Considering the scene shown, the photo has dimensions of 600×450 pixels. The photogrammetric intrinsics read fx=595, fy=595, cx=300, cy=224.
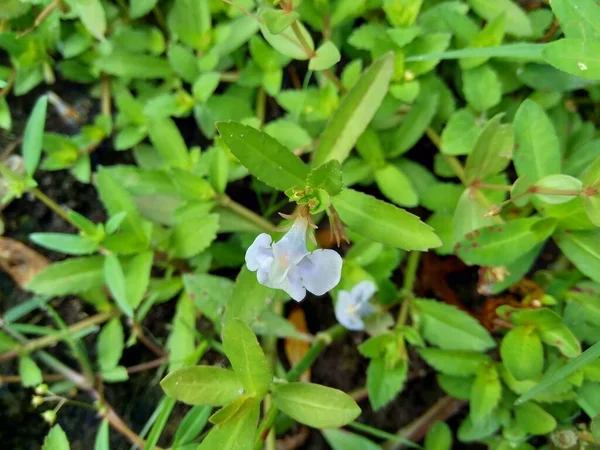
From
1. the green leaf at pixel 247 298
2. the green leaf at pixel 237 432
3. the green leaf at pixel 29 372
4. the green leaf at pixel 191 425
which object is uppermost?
the green leaf at pixel 247 298

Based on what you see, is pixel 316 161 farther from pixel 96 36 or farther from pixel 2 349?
pixel 2 349

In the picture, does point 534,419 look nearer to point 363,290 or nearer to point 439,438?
point 439,438

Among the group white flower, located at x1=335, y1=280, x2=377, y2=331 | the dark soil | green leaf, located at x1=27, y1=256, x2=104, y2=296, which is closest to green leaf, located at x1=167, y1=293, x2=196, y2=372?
the dark soil

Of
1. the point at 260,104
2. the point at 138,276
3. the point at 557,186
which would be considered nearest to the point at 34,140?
the point at 138,276

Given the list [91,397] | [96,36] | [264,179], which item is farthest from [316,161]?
[91,397]

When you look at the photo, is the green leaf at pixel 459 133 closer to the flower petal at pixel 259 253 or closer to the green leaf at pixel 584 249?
the green leaf at pixel 584 249

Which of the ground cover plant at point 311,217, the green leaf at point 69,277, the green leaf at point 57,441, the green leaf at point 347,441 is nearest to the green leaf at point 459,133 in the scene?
the ground cover plant at point 311,217
